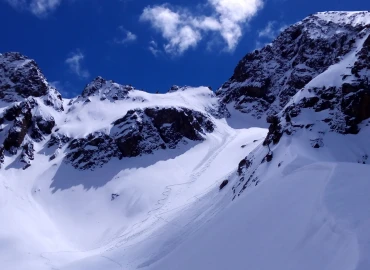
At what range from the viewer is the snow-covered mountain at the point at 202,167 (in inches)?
550

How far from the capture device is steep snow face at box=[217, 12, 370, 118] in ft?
314

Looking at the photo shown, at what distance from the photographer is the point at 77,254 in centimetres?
4041

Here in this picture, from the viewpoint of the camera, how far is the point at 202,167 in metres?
63.6

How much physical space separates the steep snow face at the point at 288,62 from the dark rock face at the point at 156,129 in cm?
2601

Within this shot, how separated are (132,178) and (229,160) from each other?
16233mm

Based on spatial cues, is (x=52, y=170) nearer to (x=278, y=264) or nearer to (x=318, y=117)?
(x=318, y=117)

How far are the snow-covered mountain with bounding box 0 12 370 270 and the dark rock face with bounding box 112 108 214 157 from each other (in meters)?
0.28

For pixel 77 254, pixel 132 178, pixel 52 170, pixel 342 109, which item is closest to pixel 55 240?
pixel 77 254

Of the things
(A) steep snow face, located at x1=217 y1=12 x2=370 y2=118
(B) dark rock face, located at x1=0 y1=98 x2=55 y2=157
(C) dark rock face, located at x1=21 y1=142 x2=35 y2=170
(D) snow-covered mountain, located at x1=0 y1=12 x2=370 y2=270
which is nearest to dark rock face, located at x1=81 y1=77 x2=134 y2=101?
(D) snow-covered mountain, located at x1=0 y1=12 x2=370 y2=270

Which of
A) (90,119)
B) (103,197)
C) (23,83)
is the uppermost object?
(23,83)

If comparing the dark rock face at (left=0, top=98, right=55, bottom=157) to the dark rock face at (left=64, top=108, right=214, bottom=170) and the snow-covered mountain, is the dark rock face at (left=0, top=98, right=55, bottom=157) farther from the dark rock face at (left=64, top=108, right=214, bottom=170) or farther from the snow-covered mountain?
the dark rock face at (left=64, top=108, right=214, bottom=170)

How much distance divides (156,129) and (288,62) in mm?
52088

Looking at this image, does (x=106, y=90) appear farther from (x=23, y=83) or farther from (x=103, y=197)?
(x=103, y=197)

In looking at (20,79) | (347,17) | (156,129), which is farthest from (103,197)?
(347,17)
